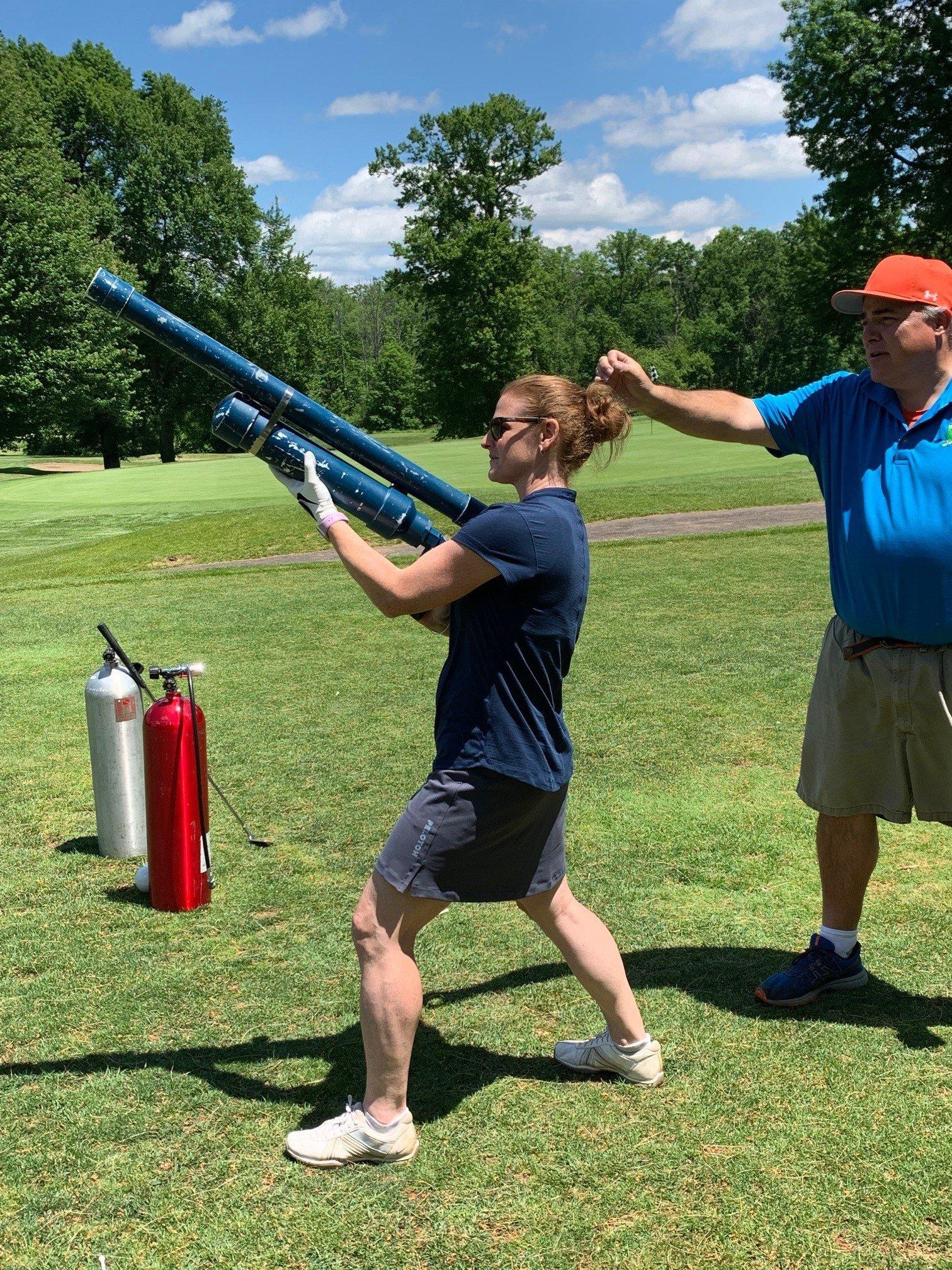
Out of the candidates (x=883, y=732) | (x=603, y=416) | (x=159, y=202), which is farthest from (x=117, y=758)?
(x=159, y=202)

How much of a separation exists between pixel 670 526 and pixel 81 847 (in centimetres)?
1534

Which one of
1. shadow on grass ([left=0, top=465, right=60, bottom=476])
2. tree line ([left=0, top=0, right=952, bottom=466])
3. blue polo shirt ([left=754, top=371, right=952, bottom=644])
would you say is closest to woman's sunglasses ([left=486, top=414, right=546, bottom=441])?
blue polo shirt ([left=754, top=371, right=952, bottom=644])

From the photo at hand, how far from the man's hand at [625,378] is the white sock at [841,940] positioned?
6.70ft

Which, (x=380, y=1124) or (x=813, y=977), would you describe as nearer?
(x=380, y=1124)

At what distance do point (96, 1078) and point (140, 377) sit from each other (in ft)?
186

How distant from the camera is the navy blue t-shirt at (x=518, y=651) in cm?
302

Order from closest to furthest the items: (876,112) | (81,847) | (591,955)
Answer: (591,955) < (81,847) < (876,112)

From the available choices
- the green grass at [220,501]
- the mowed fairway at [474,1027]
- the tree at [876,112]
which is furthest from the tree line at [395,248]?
the mowed fairway at [474,1027]

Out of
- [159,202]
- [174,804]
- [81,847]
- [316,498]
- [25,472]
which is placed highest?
[159,202]

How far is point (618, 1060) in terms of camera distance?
344cm

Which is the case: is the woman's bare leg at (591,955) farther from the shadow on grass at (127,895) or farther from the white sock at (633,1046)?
the shadow on grass at (127,895)

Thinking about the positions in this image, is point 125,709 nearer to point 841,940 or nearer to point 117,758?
point 117,758

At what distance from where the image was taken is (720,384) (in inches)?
3713

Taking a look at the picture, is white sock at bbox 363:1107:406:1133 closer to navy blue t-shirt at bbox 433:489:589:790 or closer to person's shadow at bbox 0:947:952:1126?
person's shadow at bbox 0:947:952:1126
